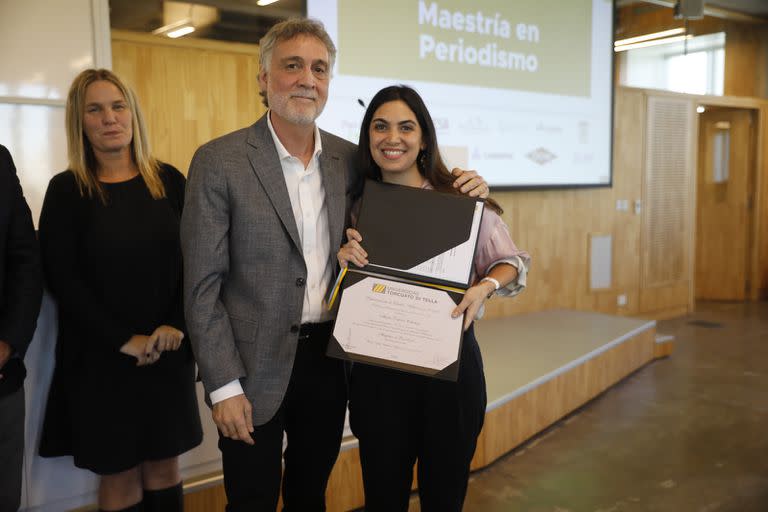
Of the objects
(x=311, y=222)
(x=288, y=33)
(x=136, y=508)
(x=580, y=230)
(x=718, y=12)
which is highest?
(x=718, y=12)

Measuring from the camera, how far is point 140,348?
6.22 ft

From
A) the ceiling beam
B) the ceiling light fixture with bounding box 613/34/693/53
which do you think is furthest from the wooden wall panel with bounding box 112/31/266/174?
the ceiling beam

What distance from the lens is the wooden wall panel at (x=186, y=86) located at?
4004 millimetres

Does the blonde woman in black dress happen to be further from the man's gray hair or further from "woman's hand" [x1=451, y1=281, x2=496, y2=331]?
"woman's hand" [x1=451, y1=281, x2=496, y2=331]

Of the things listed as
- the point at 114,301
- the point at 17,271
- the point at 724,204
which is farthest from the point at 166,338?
the point at 724,204

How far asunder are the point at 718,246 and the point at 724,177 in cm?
82

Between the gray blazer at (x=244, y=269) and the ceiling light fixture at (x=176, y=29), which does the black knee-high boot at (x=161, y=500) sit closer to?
the gray blazer at (x=244, y=269)

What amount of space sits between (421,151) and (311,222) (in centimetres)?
37

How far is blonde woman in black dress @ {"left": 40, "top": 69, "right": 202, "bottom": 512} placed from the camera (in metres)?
1.90

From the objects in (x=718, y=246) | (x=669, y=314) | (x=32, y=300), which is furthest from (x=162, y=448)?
(x=718, y=246)

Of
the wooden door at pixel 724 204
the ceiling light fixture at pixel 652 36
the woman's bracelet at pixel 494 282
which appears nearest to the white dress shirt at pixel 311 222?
the woman's bracelet at pixel 494 282

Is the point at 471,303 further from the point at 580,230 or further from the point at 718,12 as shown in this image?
the point at 718,12

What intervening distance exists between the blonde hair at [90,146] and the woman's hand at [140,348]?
0.41m

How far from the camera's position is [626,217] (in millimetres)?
6578
